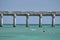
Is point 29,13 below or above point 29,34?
above

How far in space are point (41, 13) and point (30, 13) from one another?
4.07 meters

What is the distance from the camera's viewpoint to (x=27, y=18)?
8550 centimetres

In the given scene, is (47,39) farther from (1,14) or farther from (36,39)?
(1,14)

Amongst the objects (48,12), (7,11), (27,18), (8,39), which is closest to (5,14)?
(7,11)

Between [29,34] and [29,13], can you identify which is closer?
[29,34]

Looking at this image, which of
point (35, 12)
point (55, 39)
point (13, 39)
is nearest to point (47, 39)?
point (55, 39)

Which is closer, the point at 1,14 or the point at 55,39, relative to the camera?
the point at 55,39

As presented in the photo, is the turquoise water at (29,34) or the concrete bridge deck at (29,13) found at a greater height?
the concrete bridge deck at (29,13)

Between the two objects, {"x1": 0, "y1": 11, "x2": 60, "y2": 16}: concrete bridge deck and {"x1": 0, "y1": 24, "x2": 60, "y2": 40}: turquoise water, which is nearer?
{"x1": 0, "y1": 24, "x2": 60, "y2": 40}: turquoise water

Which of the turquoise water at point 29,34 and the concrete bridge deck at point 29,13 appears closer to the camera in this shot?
the turquoise water at point 29,34

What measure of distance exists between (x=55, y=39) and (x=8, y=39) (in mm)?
10198

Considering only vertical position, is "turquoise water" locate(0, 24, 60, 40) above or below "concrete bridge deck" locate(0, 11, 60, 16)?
below

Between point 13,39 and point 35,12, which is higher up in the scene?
point 35,12

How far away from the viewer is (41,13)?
8469 centimetres
